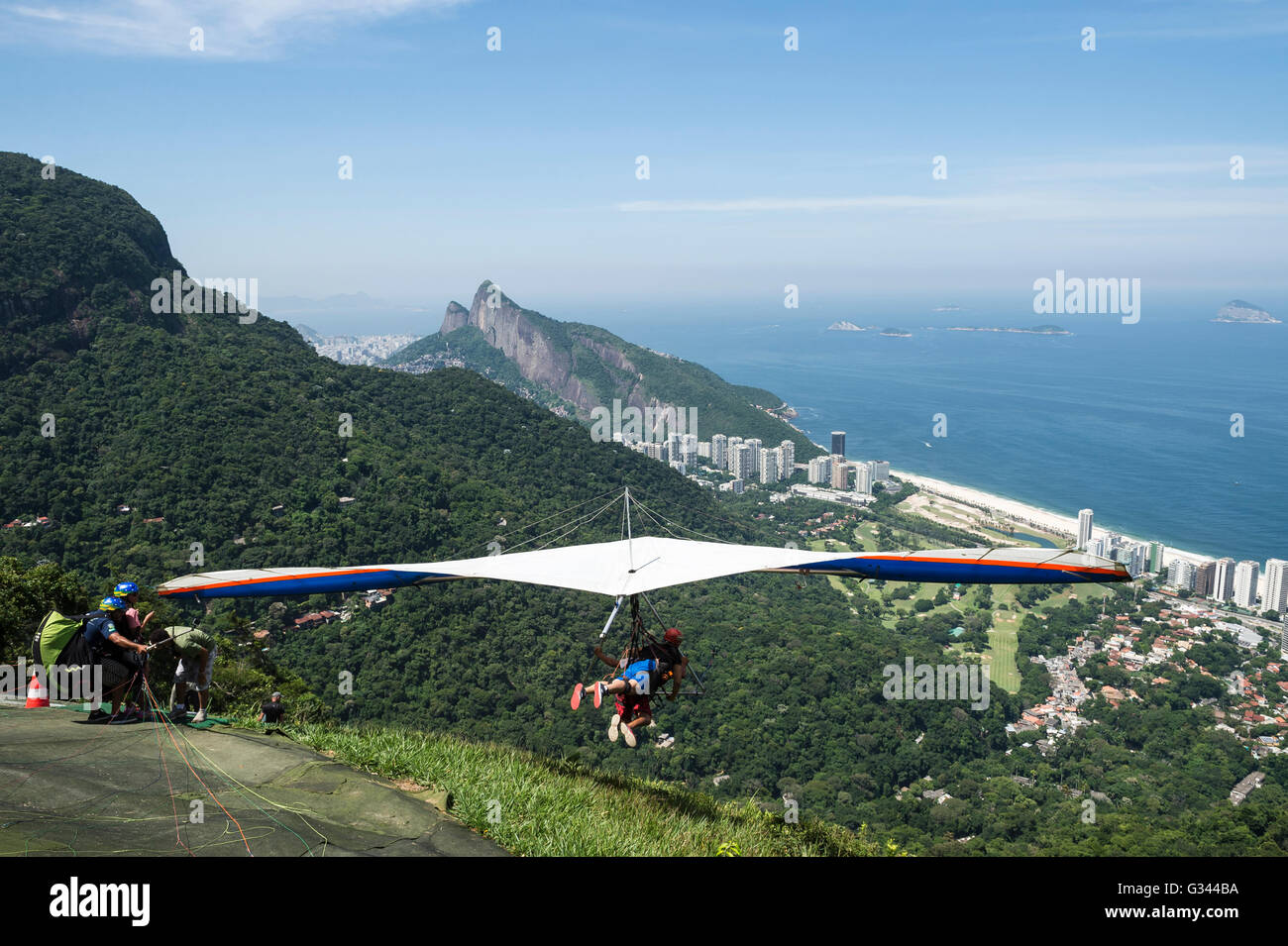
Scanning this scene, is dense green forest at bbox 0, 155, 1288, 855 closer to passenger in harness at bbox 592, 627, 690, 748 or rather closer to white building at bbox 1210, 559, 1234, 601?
passenger in harness at bbox 592, 627, 690, 748

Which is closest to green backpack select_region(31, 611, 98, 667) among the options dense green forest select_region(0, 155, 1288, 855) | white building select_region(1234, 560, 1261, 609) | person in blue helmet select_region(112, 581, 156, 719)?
person in blue helmet select_region(112, 581, 156, 719)

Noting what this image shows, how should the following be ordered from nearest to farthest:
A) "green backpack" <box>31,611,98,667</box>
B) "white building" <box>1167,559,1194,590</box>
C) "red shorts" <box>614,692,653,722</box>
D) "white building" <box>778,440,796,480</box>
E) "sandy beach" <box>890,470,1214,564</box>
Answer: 1. "green backpack" <box>31,611,98,667</box>
2. "red shorts" <box>614,692,653,722</box>
3. "white building" <box>1167,559,1194,590</box>
4. "sandy beach" <box>890,470,1214,564</box>
5. "white building" <box>778,440,796,480</box>

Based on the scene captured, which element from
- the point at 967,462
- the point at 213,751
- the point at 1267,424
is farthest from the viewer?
the point at 1267,424

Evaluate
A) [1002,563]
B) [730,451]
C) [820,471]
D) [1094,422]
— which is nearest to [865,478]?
[820,471]

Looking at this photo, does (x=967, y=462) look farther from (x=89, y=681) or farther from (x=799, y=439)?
(x=89, y=681)

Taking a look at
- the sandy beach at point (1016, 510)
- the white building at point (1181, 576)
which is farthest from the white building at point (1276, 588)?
the sandy beach at point (1016, 510)
